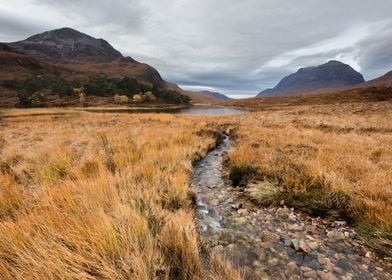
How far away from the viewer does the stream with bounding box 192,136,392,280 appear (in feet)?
9.91

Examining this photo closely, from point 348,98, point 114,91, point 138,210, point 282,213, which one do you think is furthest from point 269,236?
point 114,91

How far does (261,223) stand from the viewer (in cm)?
432

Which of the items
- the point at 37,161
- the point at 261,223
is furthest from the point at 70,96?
the point at 261,223

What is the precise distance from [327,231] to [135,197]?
3.53 meters

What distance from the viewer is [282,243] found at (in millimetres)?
3676

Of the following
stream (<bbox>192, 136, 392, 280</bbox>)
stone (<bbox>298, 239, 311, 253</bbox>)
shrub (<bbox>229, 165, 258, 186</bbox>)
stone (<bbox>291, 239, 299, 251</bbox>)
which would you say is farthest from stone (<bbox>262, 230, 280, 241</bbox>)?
→ shrub (<bbox>229, 165, 258, 186</bbox>)

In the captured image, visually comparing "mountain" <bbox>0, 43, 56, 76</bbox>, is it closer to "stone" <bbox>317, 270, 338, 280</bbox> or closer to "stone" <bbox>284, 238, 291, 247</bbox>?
"stone" <bbox>284, 238, 291, 247</bbox>

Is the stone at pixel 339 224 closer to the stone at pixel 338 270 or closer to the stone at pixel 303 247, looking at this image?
the stone at pixel 303 247

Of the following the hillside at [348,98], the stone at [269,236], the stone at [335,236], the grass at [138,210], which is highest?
the hillside at [348,98]

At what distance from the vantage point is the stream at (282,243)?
119 inches

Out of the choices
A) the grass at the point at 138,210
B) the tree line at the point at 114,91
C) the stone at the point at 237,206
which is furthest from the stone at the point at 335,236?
the tree line at the point at 114,91

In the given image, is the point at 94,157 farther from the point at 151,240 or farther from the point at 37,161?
the point at 151,240

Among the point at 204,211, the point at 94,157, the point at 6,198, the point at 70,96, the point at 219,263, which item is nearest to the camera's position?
the point at 219,263

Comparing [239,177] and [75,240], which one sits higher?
[75,240]
